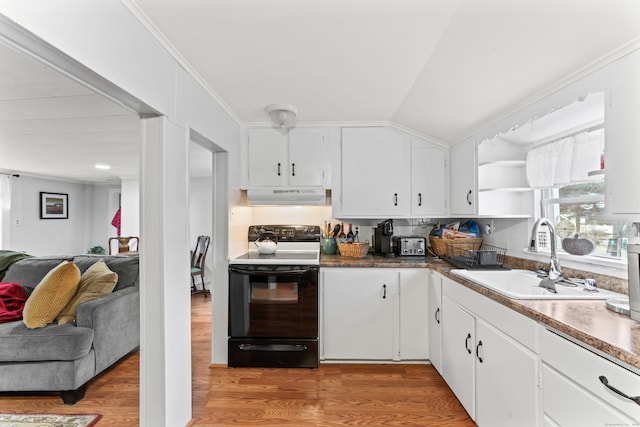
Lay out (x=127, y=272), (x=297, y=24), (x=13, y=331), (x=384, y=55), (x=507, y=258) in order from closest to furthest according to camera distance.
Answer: (x=297, y=24) < (x=384, y=55) < (x=13, y=331) < (x=507, y=258) < (x=127, y=272)

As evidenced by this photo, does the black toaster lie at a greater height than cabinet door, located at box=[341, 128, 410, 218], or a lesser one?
lesser

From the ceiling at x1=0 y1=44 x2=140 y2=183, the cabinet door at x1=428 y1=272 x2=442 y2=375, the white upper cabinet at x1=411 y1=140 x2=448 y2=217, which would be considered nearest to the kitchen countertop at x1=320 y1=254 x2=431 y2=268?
the cabinet door at x1=428 y1=272 x2=442 y2=375

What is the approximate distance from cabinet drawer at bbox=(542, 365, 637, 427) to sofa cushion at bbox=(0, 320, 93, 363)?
109 inches

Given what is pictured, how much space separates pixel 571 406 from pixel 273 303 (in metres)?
1.92

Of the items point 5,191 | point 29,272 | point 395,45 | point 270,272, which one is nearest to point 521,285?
point 395,45

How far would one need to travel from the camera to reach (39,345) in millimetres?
2053

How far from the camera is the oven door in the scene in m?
2.48

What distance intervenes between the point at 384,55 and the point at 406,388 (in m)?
2.29

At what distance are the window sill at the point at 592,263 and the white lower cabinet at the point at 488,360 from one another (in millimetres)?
646

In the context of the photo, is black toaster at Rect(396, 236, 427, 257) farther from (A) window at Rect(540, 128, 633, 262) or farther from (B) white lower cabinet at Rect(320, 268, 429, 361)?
(A) window at Rect(540, 128, 633, 262)

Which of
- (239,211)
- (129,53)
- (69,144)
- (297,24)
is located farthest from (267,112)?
(69,144)

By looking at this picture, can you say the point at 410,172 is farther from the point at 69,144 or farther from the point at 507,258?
the point at 69,144

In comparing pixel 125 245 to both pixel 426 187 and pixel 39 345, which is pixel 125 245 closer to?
pixel 39 345

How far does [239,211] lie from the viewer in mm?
2840
